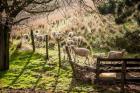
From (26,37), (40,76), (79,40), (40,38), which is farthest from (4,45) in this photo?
(26,37)

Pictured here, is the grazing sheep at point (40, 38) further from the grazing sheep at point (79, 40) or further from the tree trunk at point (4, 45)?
the tree trunk at point (4, 45)

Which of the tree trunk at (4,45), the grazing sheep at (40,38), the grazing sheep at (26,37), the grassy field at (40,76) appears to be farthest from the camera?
the grazing sheep at (26,37)

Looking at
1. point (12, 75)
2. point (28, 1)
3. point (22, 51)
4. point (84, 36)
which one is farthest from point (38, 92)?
point (84, 36)

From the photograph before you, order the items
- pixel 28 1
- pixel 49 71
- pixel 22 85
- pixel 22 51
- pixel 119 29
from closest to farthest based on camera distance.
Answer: pixel 22 85
pixel 28 1
pixel 49 71
pixel 22 51
pixel 119 29

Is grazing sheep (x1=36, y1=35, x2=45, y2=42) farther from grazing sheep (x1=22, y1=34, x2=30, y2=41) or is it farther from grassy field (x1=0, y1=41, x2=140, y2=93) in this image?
grassy field (x1=0, y1=41, x2=140, y2=93)

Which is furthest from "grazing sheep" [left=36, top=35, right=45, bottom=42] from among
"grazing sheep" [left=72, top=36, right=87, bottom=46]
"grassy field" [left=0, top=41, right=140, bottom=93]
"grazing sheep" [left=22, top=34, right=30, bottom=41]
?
"grassy field" [left=0, top=41, right=140, bottom=93]

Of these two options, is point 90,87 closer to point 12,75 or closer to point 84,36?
point 12,75

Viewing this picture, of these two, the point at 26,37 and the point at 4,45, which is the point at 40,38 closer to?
the point at 26,37

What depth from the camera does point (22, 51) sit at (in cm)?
2303

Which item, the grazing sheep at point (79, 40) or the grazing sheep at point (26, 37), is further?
the grazing sheep at point (26, 37)

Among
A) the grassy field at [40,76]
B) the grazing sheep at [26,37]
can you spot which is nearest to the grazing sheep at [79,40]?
the grassy field at [40,76]

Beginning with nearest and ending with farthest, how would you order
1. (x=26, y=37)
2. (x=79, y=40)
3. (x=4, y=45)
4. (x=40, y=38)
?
(x=4, y=45) → (x=79, y=40) → (x=40, y=38) → (x=26, y=37)

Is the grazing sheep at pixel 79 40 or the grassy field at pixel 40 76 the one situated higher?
the grazing sheep at pixel 79 40

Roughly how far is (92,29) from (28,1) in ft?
34.4
